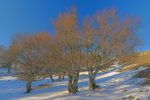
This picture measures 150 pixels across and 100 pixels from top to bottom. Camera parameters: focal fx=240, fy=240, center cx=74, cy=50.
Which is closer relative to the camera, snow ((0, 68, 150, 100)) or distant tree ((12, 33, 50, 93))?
snow ((0, 68, 150, 100))

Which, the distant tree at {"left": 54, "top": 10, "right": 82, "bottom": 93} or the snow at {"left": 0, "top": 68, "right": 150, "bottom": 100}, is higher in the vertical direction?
the distant tree at {"left": 54, "top": 10, "right": 82, "bottom": 93}

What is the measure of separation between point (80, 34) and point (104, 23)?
2.89 m

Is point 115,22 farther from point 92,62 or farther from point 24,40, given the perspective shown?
point 24,40

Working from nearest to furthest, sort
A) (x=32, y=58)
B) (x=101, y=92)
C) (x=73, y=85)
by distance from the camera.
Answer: (x=101, y=92) < (x=73, y=85) < (x=32, y=58)

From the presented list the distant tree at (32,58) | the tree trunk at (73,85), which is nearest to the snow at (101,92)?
the tree trunk at (73,85)

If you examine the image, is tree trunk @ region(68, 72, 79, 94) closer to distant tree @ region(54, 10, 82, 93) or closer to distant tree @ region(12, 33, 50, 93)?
distant tree @ region(54, 10, 82, 93)

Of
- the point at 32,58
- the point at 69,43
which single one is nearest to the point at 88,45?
the point at 69,43

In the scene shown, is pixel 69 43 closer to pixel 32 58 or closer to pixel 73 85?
pixel 73 85

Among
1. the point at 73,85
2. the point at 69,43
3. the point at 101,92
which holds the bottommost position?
the point at 101,92

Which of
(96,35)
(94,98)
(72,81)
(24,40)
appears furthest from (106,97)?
(24,40)

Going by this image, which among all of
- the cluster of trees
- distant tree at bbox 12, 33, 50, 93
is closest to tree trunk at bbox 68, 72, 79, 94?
the cluster of trees

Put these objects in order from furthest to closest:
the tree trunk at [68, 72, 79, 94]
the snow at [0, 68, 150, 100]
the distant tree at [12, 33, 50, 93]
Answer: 1. the distant tree at [12, 33, 50, 93]
2. the tree trunk at [68, 72, 79, 94]
3. the snow at [0, 68, 150, 100]

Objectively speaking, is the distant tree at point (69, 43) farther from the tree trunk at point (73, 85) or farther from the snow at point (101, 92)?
the snow at point (101, 92)

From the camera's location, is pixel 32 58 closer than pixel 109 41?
No
